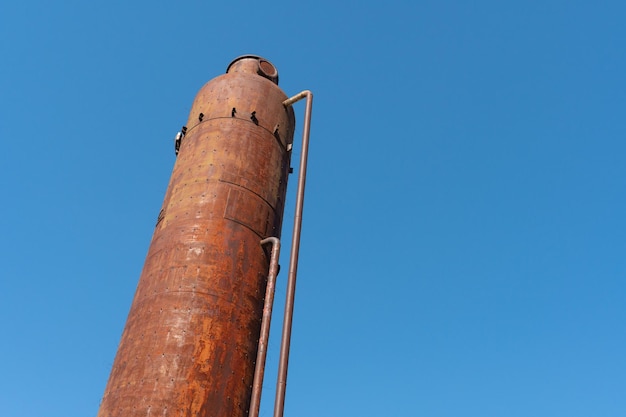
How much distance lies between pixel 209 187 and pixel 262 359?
3.18m

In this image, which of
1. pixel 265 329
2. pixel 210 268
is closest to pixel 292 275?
pixel 265 329

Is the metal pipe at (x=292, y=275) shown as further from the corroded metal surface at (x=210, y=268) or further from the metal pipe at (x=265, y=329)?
the corroded metal surface at (x=210, y=268)

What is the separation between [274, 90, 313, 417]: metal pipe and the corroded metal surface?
56 centimetres

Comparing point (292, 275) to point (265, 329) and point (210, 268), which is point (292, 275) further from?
point (210, 268)

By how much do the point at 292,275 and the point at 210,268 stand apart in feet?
4.38

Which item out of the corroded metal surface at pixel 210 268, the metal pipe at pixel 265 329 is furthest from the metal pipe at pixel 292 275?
the corroded metal surface at pixel 210 268

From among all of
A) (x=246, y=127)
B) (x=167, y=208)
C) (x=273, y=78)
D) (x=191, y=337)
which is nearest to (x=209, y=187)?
(x=167, y=208)

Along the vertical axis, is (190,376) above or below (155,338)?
below

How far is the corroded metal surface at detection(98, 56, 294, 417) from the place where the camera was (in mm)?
7770

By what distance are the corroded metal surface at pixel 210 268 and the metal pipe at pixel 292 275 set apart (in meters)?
0.56

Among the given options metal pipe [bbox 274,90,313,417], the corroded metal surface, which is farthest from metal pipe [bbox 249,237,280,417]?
metal pipe [bbox 274,90,313,417]

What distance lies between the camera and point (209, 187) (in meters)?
9.76

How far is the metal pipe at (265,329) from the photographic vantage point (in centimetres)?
798

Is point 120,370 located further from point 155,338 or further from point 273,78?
point 273,78
